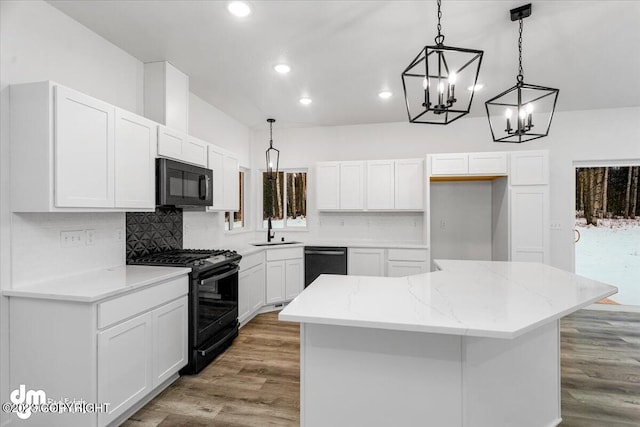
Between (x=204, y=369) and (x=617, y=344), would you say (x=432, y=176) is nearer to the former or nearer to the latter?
(x=617, y=344)

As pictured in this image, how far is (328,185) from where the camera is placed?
16.4 ft

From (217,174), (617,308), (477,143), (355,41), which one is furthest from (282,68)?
(617,308)

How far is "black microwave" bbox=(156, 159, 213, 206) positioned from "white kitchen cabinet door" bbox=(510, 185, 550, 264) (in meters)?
3.84

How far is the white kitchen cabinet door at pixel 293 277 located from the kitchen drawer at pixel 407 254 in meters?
1.31

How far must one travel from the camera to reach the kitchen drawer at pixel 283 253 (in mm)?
4520

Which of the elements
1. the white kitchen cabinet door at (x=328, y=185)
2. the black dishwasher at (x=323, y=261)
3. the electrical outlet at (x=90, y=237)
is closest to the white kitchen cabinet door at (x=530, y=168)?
the white kitchen cabinet door at (x=328, y=185)

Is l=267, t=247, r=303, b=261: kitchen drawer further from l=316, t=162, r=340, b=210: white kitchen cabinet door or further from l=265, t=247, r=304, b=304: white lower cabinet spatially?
l=316, t=162, r=340, b=210: white kitchen cabinet door

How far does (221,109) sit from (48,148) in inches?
108

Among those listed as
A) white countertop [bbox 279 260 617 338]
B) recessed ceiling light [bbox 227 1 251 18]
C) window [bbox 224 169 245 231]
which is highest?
recessed ceiling light [bbox 227 1 251 18]

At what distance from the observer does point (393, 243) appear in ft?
16.2

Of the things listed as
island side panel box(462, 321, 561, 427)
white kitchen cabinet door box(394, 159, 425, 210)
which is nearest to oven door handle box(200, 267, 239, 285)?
island side panel box(462, 321, 561, 427)

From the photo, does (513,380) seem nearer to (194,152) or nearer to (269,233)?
(194,152)

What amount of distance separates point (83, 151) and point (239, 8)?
142 centimetres

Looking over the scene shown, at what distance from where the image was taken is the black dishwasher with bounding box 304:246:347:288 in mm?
4703
